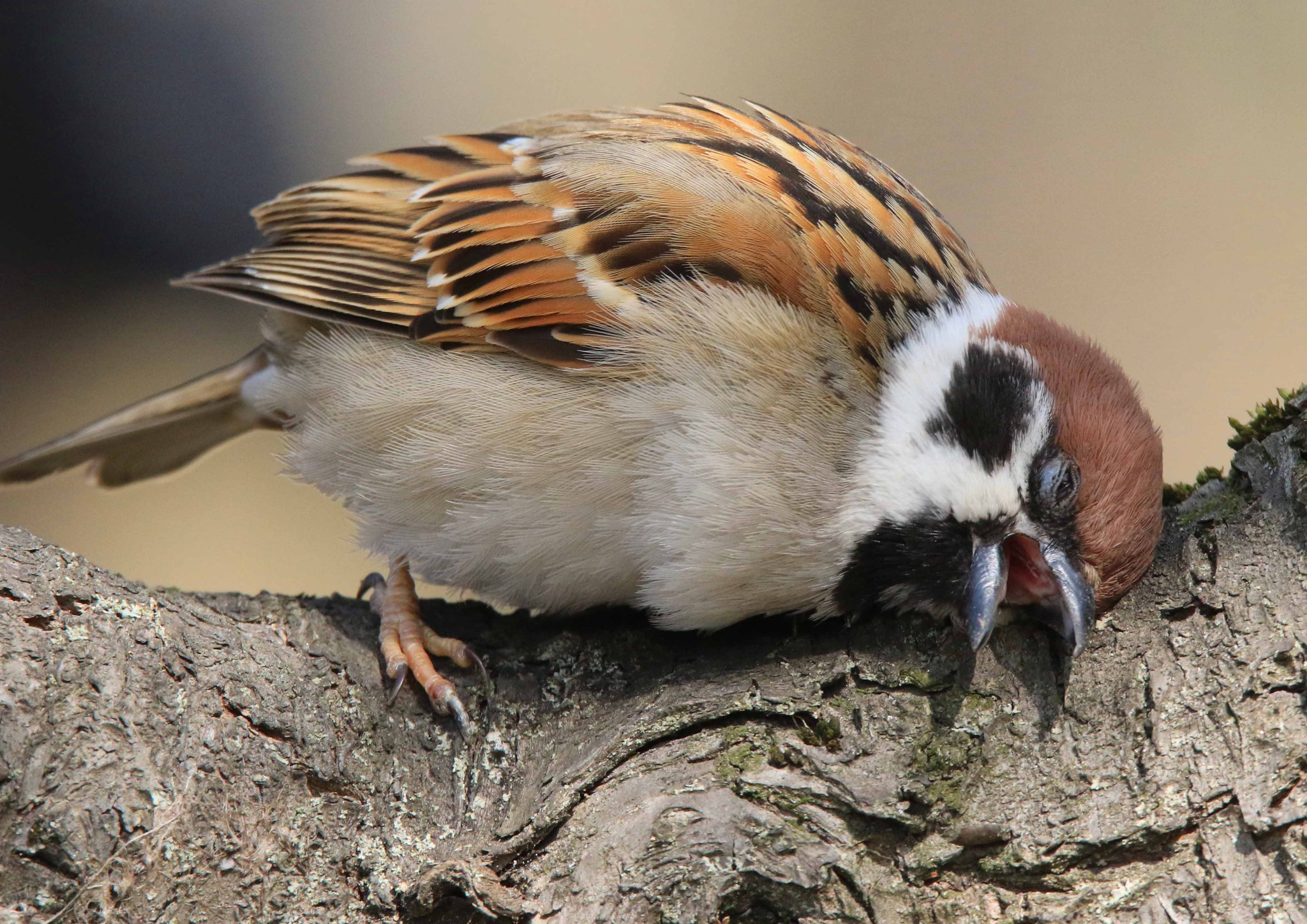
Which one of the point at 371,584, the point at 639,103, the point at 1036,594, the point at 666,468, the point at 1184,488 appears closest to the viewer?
the point at 1036,594

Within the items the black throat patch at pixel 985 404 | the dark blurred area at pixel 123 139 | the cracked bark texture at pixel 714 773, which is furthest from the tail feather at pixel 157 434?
the dark blurred area at pixel 123 139

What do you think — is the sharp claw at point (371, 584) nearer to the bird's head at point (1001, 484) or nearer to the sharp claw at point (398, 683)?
the sharp claw at point (398, 683)

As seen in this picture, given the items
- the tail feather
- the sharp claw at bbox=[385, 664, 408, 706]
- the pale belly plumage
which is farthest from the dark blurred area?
the sharp claw at bbox=[385, 664, 408, 706]

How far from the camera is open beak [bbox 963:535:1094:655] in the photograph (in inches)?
76.5

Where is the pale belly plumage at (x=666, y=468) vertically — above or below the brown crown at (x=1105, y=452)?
below

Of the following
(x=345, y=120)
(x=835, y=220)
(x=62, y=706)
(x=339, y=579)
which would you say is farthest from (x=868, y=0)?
(x=62, y=706)

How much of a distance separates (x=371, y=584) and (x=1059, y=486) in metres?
1.49

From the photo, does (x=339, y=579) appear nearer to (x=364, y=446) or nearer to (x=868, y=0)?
(x=364, y=446)

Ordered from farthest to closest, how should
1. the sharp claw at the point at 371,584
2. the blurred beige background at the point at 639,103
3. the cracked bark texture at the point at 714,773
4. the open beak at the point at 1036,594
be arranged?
the blurred beige background at the point at 639,103, the sharp claw at the point at 371,584, the open beak at the point at 1036,594, the cracked bark texture at the point at 714,773

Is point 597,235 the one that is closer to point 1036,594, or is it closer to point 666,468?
point 666,468

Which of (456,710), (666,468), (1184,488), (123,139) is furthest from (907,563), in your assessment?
(123,139)

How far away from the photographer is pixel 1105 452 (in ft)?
6.86

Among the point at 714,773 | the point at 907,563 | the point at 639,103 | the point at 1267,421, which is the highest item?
the point at 639,103

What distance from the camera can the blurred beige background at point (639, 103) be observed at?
5520 millimetres
